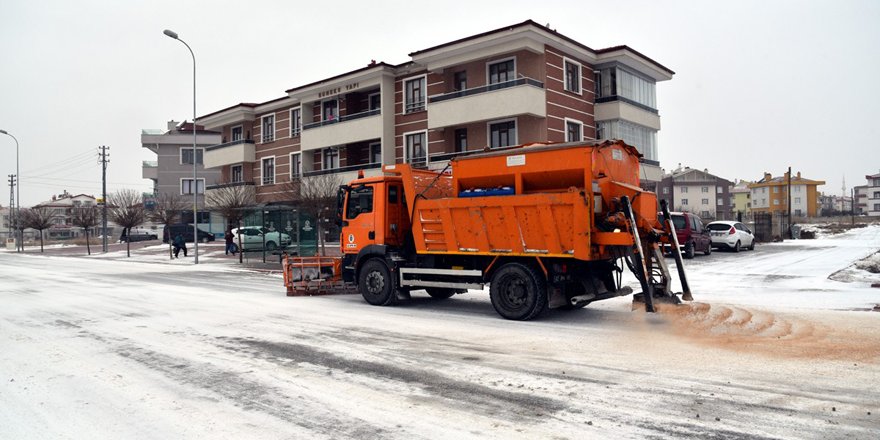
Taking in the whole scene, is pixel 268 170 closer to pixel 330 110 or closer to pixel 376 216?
pixel 330 110

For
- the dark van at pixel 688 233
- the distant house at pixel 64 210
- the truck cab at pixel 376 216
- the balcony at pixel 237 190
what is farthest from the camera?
the distant house at pixel 64 210

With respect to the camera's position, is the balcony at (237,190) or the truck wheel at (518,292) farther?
the balcony at (237,190)

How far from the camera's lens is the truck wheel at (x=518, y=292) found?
380 inches

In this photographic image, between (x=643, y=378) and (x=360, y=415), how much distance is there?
2.94 m

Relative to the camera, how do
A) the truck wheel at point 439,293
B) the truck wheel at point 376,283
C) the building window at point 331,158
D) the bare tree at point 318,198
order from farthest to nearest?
the building window at point 331,158, the bare tree at point 318,198, the truck wheel at point 439,293, the truck wheel at point 376,283

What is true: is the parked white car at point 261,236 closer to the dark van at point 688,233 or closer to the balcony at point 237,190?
the balcony at point 237,190

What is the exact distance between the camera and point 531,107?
85.1 feet

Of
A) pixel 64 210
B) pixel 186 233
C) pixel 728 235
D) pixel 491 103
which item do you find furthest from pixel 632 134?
pixel 64 210

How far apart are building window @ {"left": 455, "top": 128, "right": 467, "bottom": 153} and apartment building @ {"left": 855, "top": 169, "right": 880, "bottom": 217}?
127951mm

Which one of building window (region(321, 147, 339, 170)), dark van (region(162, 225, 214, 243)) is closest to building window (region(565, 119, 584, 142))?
building window (region(321, 147, 339, 170))

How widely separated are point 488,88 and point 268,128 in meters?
21.7

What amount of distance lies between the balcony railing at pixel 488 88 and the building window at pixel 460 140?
200 cm

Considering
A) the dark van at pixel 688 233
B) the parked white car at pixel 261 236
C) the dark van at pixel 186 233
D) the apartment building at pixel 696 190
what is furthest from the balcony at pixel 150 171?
the apartment building at pixel 696 190

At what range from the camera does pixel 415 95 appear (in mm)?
32719
